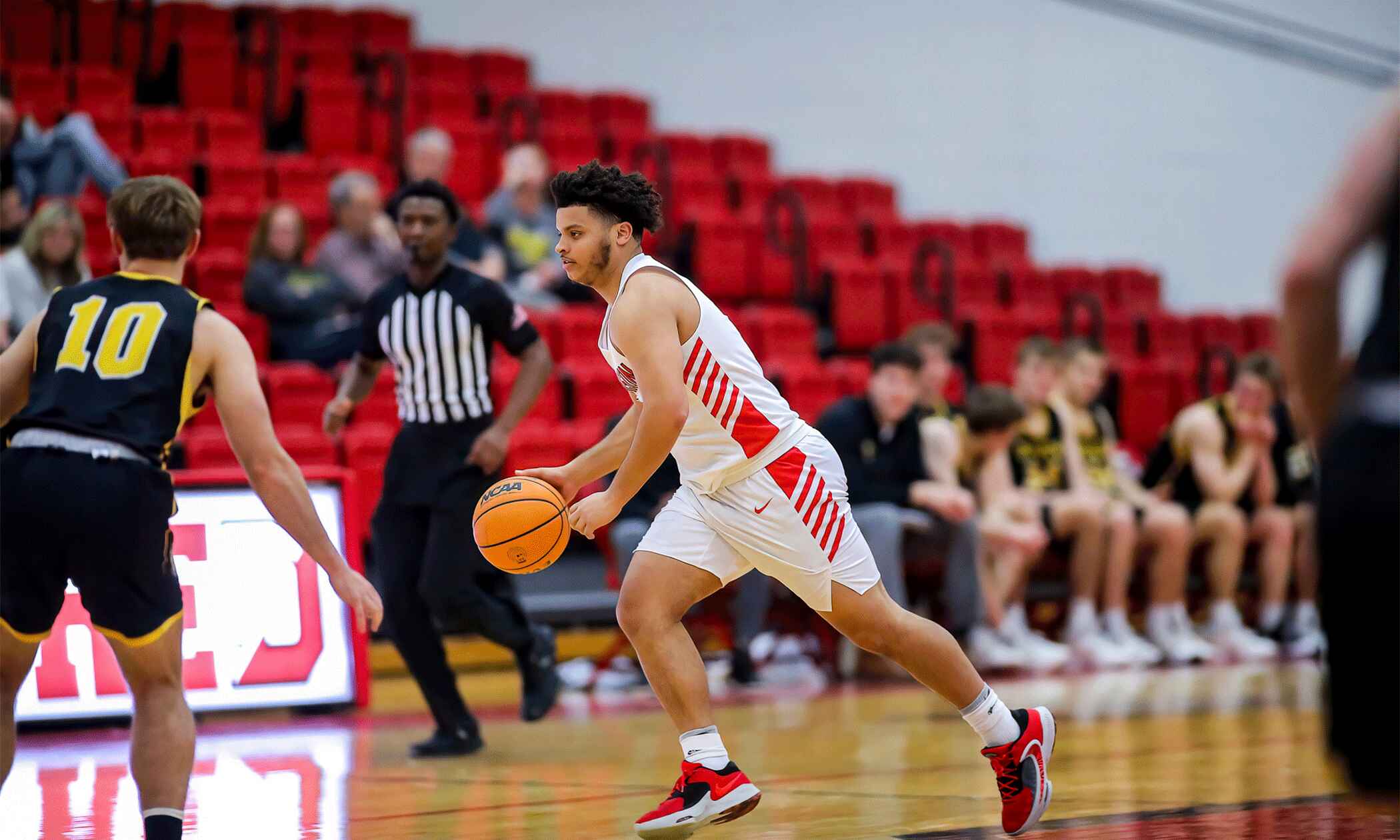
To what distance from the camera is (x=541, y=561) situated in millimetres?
3877

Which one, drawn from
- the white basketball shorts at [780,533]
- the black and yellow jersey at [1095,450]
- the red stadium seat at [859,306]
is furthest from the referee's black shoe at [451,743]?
the red stadium seat at [859,306]

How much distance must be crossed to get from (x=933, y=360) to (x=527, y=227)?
2.87 m

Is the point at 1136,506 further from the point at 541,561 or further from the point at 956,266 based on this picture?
the point at 541,561

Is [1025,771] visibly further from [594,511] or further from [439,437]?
[439,437]

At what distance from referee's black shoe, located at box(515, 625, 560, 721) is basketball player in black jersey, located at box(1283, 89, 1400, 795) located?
13.4 ft

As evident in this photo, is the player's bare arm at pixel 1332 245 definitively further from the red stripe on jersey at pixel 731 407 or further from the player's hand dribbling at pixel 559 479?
the player's hand dribbling at pixel 559 479

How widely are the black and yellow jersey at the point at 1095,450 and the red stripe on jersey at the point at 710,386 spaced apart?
20.3ft

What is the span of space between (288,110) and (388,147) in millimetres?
765

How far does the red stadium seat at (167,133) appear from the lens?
10.7 metres

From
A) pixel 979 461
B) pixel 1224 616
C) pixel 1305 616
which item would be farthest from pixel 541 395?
pixel 1305 616

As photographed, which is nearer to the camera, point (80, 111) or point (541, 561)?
point (541, 561)

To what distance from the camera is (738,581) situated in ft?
26.8

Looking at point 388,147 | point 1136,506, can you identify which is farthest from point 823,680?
point 388,147

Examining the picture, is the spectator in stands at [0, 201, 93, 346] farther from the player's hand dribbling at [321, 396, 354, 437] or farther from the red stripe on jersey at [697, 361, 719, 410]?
the red stripe on jersey at [697, 361, 719, 410]
